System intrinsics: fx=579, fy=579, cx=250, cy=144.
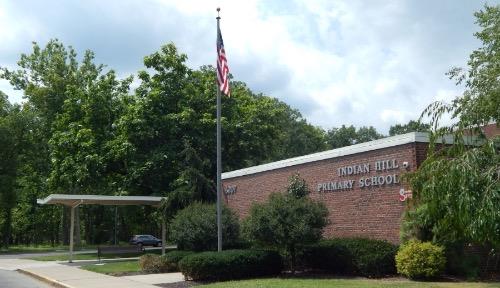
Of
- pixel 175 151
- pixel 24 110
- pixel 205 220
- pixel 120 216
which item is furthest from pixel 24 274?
pixel 120 216

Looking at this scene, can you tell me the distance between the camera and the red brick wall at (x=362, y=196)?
18.4 metres

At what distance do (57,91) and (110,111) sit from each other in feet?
37.1

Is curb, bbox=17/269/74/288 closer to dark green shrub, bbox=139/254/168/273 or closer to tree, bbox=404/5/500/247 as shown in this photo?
dark green shrub, bbox=139/254/168/273

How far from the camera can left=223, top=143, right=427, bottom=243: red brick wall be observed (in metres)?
18.4

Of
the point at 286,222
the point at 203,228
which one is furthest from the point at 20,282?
the point at 286,222

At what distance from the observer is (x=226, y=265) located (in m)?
18.0

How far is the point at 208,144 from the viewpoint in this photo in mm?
35844

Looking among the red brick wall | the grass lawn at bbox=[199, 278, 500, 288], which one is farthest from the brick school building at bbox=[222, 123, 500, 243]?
the grass lawn at bbox=[199, 278, 500, 288]

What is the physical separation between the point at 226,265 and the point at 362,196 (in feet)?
17.6

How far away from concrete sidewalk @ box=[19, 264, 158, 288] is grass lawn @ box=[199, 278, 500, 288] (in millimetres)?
3218

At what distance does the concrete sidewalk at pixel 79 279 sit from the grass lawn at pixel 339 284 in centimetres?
322

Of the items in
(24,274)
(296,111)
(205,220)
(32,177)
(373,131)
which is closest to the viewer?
(205,220)

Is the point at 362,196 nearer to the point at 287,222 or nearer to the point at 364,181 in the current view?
the point at 364,181

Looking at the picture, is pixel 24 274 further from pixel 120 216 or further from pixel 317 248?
pixel 120 216
